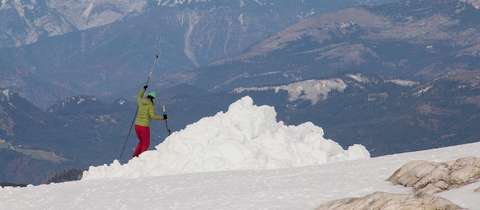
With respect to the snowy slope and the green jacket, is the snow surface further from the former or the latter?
the green jacket

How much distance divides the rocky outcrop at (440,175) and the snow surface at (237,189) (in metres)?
0.38

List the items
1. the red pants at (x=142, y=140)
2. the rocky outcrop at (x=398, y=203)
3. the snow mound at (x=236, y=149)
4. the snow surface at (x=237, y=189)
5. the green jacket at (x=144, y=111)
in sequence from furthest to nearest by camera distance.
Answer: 1. the green jacket at (x=144, y=111)
2. the red pants at (x=142, y=140)
3. the snow mound at (x=236, y=149)
4. the snow surface at (x=237, y=189)
5. the rocky outcrop at (x=398, y=203)

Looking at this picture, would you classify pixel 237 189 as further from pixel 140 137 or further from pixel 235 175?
pixel 140 137

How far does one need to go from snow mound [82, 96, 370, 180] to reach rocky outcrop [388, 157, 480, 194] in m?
10.3

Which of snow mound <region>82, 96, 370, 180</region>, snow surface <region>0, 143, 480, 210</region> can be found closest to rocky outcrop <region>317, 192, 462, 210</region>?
snow surface <region>0, 143, 480, 210</region>

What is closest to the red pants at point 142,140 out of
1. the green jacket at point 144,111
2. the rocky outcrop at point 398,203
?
the green jacket at point 144,111

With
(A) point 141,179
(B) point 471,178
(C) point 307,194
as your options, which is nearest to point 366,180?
(C) point 307,194

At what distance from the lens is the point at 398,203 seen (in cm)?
1822

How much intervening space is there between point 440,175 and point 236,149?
496 inches

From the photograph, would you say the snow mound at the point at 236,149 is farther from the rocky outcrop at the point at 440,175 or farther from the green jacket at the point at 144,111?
the rocky outcrop at the point at 440,175

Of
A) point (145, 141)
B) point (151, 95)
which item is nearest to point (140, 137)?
point (145, 141)

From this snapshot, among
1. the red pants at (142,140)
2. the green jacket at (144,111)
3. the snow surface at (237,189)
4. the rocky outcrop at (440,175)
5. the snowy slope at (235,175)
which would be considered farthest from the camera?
the green jacket at (144,111)

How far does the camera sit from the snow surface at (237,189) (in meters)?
23.9

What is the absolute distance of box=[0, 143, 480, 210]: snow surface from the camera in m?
23.9
